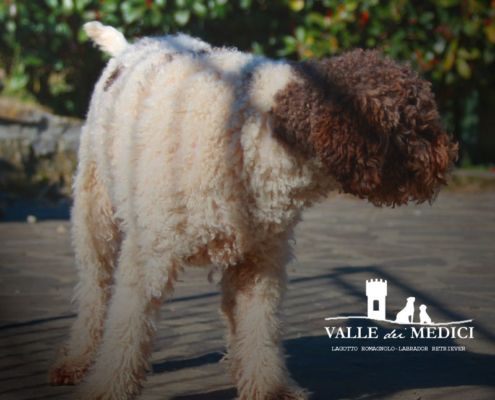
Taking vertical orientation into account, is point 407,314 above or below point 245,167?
below

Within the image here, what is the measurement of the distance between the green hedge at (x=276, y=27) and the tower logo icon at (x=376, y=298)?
4.78 metres

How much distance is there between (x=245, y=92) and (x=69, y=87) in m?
8.99

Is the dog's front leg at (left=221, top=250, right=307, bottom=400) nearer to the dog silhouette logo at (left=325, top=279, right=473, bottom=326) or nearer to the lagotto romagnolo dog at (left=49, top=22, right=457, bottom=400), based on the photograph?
the lagotto romagnolo dog at (left=49, top=22, right=457, bottom=400)

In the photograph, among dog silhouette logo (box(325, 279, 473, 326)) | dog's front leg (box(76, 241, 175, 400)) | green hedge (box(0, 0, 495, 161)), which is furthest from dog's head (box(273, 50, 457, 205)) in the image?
green hedge (box(0, 0, 495, 161))

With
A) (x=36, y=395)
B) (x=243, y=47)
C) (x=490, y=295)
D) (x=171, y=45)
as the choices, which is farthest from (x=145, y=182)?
(x=243, y=47)

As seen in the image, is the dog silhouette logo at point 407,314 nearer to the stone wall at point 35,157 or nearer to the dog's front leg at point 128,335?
the dog's front leg at point 128,335

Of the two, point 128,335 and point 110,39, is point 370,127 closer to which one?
point 128,335

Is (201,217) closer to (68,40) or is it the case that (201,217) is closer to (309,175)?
(309,175)

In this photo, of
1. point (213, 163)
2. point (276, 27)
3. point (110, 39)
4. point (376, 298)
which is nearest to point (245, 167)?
point (213, 163)

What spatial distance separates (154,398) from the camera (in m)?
2.97

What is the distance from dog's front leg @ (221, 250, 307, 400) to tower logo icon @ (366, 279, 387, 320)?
1437 millimetres

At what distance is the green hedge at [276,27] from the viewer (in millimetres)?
9078

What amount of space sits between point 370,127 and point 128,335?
49.3 inches

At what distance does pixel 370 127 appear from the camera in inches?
98.5
